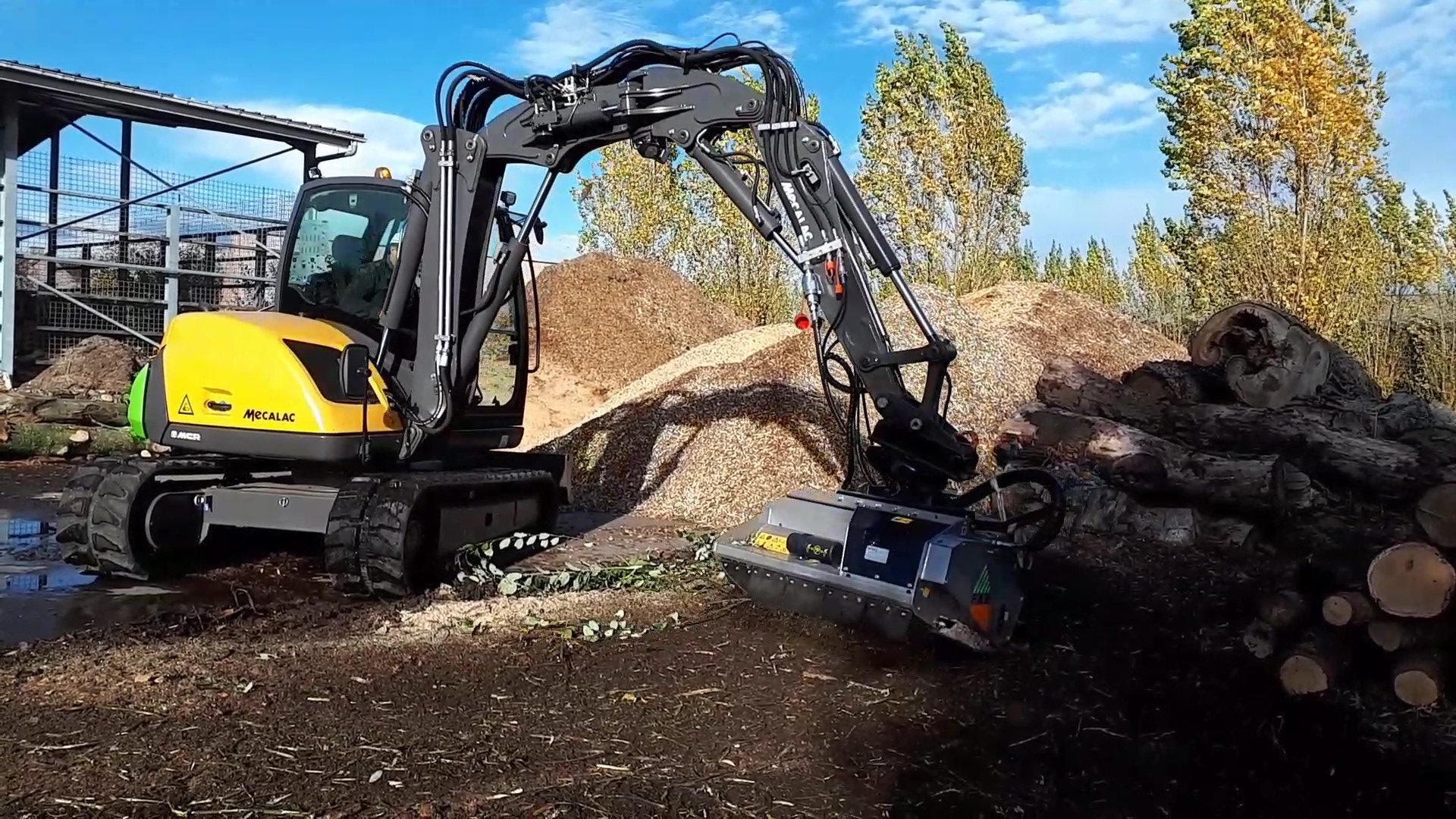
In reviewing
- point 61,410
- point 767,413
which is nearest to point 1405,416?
point 767,413

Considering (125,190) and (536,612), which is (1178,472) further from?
(125,190)

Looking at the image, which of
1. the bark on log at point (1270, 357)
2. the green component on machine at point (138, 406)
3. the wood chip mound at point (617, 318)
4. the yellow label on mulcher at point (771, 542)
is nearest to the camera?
the yellow label on mulcher at point (771, 542)

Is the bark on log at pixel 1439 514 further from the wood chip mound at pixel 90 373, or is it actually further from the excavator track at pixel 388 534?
the wood chip mound at pixel 90 373

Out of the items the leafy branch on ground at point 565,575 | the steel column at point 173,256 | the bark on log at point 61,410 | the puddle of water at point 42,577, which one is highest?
the steel column at point 173,256

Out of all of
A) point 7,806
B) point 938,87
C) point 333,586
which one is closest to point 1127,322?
point 938,87

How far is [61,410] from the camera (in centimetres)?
1210

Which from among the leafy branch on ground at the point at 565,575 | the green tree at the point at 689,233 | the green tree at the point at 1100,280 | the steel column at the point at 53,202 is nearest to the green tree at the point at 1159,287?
the green tree at the point at 1100,280

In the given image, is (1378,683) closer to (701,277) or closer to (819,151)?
(819,151)

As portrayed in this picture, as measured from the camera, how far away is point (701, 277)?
77.6ft

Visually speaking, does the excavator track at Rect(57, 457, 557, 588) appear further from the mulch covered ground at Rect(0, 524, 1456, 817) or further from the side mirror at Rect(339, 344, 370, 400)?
the side mirror at Rect(339, 344, 370, 400)

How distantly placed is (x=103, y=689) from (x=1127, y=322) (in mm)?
12204

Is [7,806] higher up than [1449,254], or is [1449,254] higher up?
[1449,254]

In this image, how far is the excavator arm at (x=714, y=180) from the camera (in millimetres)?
5406

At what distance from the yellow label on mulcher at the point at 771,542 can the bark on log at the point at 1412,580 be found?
2.46m
